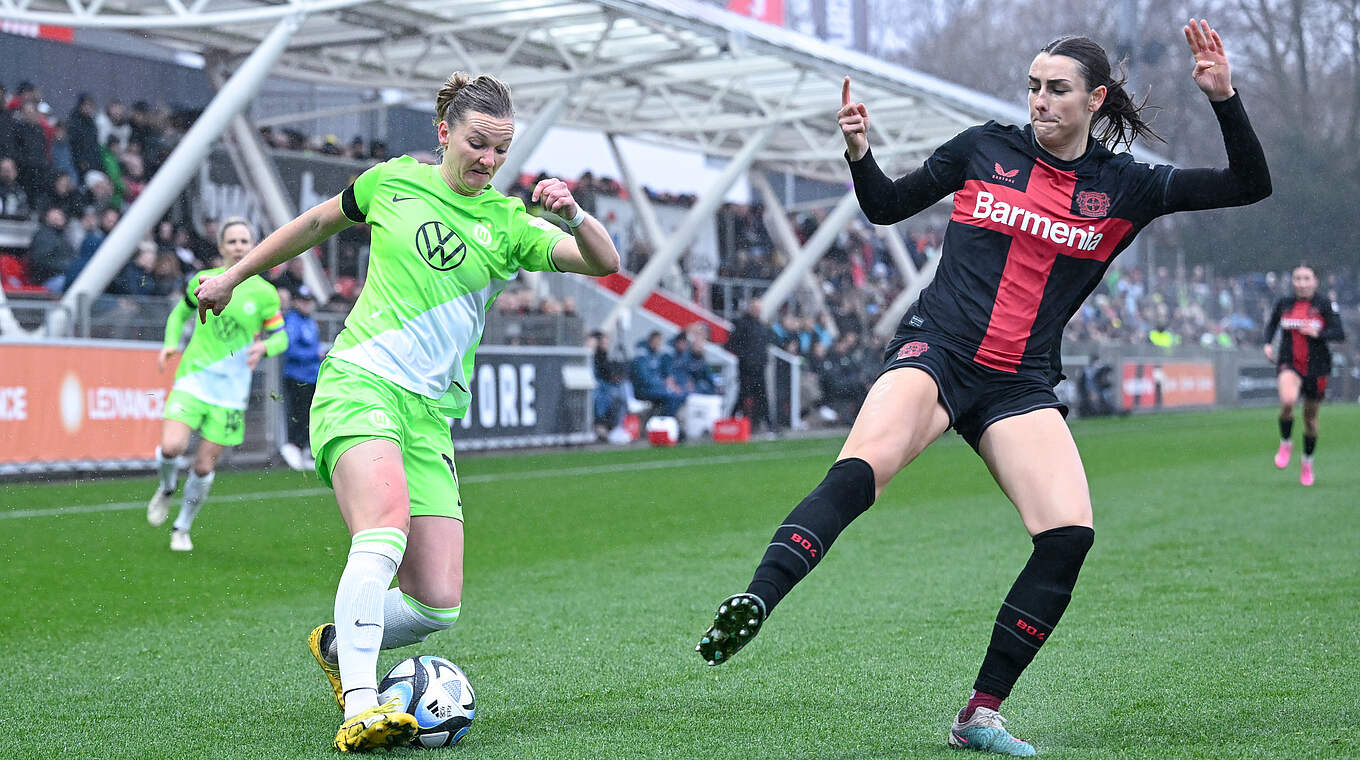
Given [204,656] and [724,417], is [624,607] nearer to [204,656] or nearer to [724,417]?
[204,656]

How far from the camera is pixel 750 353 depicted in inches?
872

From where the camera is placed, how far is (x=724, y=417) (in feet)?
76.2

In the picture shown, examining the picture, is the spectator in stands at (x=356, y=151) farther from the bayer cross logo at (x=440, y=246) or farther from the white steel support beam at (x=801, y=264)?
the bayer cross logo at (x=440, y=246)

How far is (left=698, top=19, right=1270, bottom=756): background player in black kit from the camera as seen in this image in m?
4.16

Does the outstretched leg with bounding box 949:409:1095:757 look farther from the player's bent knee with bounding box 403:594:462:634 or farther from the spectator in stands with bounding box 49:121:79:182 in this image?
the spectator in stands with bounding box 49:121:79:182

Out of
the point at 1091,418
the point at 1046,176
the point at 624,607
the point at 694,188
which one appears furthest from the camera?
the point at 694,188

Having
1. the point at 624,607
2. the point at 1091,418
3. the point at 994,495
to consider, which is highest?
the point at 624,607

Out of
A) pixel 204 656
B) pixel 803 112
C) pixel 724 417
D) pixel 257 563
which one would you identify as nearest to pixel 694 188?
pixel 803 112

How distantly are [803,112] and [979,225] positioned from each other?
21658 millimetres

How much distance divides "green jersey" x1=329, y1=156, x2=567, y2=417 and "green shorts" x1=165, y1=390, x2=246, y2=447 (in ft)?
17.5

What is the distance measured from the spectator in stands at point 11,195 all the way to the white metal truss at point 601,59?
156 centimetres

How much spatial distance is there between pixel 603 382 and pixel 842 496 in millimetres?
16497

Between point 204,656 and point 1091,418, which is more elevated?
point 204,656

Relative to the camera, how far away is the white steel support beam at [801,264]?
89.7 feet
